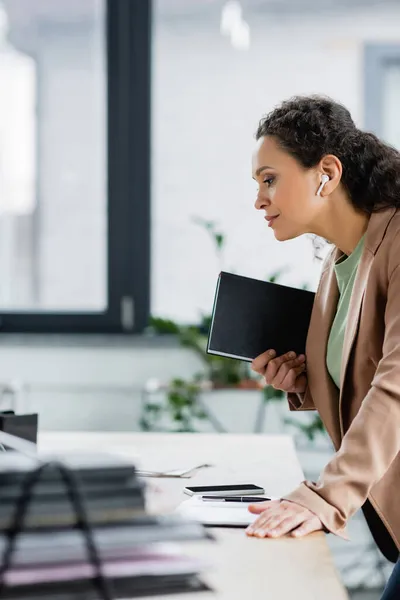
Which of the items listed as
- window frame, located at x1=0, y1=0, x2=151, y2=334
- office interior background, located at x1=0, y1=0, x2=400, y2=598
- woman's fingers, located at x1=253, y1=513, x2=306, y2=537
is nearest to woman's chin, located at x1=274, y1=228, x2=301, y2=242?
woman's fingers, located at x1=253, y1=513, x2=306, y2=537

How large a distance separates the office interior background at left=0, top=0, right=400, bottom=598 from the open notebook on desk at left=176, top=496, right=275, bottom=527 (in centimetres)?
210

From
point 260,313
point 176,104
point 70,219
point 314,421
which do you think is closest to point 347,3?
point 176,104

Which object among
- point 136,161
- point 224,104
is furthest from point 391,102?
point 136,161

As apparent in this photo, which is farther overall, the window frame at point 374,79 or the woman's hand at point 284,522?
the window frame at point 374,79

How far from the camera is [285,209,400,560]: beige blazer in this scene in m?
1.29

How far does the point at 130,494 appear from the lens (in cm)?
100

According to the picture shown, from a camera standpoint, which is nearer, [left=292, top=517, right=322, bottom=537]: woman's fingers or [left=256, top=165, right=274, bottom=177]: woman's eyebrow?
[left=292, top=517, right=322, bottom=537]: woman's fingers

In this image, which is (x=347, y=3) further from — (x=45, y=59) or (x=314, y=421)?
(x=314, y=421)

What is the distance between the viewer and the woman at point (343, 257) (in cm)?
149

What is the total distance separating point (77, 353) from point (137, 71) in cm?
117

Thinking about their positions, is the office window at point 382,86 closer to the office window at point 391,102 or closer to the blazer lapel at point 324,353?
the office window at point 391,102

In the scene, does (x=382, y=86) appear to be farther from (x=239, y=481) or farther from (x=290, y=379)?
(x=239, y=481)

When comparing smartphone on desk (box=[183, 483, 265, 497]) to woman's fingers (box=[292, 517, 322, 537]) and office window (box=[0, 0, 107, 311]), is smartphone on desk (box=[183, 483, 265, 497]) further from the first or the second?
office window (box=[0, 0, 107, 311])

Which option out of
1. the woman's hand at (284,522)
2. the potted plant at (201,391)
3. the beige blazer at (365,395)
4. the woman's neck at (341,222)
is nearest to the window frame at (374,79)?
the potted plant at (201,391)
